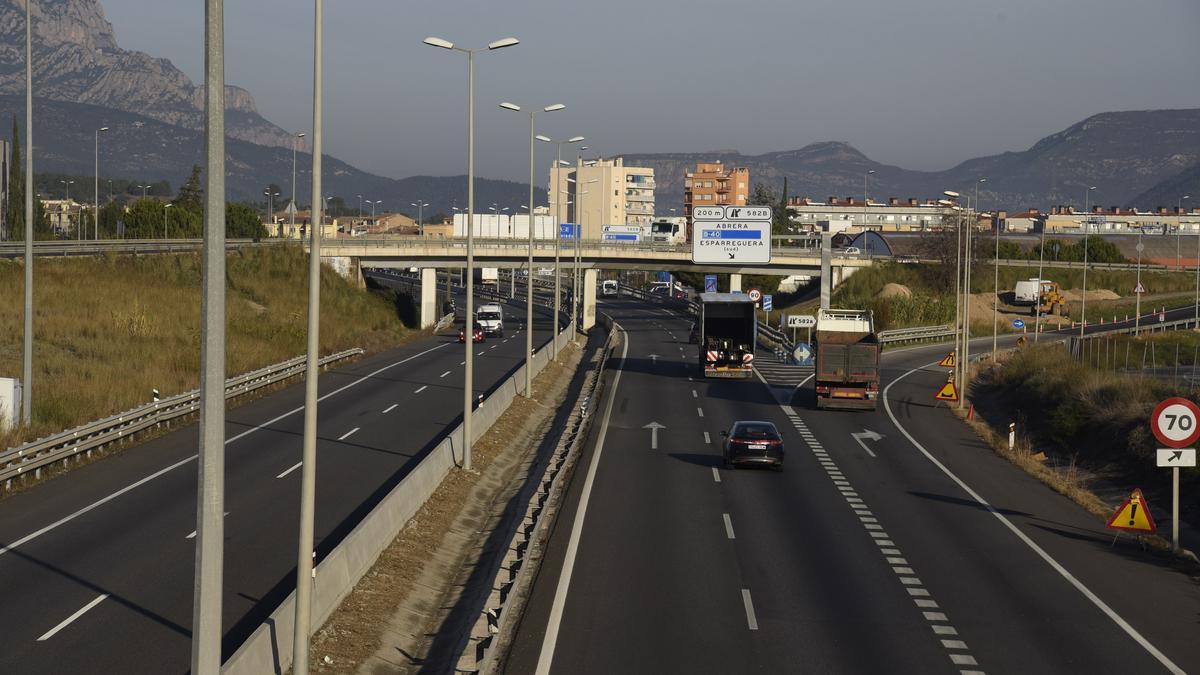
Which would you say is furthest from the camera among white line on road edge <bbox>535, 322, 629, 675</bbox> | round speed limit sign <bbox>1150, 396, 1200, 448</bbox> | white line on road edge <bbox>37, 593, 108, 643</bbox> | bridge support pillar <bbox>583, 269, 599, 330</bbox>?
bridge support pillar <bbox>583, 269, 599, 330</bbox>

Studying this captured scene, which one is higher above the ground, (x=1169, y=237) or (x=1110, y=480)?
(x=1169, y=237)

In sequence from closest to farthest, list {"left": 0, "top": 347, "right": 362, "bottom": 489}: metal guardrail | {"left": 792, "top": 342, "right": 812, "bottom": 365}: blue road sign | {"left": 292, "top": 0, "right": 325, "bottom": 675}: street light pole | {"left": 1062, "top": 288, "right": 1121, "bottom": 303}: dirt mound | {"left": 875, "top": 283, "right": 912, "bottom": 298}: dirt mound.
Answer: {"left": 292, "top": 0, "right": 325, "bottom": 675}: street light pole, {"left": 0, "top": 347, "right": 362, "bottom": 489}: metal guardrail, {"left": 792, "top": 342, "right": 812, "bottom": 365}: blue road sign, {"left": 875, "top": 283, "right": 912, "bottom": 298}: dirt mound, {"left": 1062, "top": 288, "right": 1121, "bottom": 303}: dirt mound

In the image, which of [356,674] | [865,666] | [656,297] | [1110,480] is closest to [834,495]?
[1110,480]

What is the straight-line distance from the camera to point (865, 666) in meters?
15.8

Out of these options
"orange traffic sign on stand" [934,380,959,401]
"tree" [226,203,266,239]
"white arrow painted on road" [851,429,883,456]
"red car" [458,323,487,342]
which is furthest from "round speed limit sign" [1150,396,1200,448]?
"tree" [226,203,266,239]

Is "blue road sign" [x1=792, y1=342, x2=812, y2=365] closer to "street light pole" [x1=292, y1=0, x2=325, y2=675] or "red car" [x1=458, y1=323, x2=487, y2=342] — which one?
"red car" [x1=458, y1=323, x2=487, y2=342]

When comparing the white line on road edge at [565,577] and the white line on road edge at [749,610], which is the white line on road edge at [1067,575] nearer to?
the white line on road edge at [749,610]

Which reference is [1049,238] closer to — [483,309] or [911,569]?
[483,309]

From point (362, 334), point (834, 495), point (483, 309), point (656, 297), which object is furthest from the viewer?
point (656, 297)

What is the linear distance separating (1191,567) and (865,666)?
9722 mm

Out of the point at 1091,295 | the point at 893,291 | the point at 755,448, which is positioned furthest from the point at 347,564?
the point at 1091,295

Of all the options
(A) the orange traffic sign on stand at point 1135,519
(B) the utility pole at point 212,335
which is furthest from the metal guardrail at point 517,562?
(A) the orange traffic sign on stand at point 1135,519

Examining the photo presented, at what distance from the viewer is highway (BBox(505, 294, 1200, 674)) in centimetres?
1642

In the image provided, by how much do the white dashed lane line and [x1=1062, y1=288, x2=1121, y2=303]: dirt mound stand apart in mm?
73883
